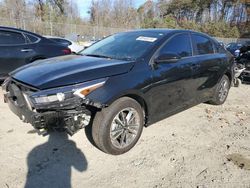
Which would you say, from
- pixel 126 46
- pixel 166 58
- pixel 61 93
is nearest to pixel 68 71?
pixel 61 93

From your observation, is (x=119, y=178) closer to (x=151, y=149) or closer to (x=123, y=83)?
(x=151, y=149)

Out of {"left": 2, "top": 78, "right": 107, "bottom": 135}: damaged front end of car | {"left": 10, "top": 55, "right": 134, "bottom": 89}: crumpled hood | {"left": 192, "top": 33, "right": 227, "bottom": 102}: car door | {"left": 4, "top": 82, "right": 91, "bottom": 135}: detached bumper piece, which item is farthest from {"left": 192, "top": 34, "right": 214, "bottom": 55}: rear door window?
{"left": 4, "top": 82, "right": 91, "bottom": 135}: detached bumper piece

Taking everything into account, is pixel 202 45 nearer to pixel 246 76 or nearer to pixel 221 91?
pixel 221 91

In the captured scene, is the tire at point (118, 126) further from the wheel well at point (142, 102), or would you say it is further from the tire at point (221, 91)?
the tire at point (221, 91)

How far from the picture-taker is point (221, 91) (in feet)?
21.3

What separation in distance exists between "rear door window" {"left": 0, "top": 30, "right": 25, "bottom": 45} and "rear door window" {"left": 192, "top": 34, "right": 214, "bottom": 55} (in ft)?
13.9

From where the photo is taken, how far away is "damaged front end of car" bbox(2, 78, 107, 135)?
3445mm

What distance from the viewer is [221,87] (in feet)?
21.1

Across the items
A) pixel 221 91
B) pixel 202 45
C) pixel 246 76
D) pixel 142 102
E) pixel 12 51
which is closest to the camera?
pixel 142 102

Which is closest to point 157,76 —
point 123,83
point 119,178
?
point 123,83

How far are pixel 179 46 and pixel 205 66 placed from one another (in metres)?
0.86

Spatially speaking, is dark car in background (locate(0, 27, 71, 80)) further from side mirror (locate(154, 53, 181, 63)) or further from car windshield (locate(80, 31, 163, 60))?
side mirror (locate(154, 53, 181, 63))

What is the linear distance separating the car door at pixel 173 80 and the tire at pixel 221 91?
1.26 metres

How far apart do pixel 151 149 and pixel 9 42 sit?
185 inches
